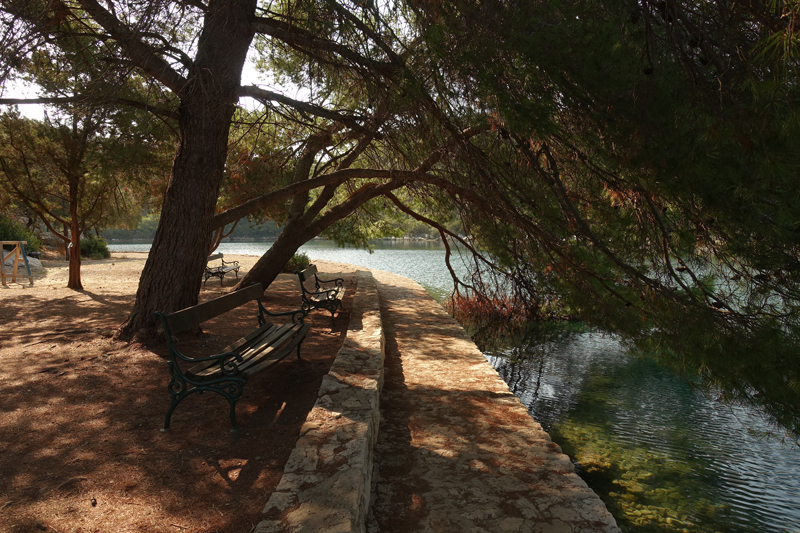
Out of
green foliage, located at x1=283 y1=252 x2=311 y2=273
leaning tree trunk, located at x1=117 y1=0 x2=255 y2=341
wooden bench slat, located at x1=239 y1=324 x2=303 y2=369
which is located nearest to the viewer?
wooden bench slat, located at x1=239 y1=324 x2=303 y2=369

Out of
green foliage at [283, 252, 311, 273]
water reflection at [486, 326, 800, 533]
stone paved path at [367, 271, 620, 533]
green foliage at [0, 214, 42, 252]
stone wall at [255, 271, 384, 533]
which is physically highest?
green foliage at [0, 214, 42, 252]

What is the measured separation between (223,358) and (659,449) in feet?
15.6

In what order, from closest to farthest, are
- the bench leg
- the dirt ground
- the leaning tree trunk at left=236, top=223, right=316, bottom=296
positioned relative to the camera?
1. the dirt ground
2. the bench leg
3. the leaning tree trunk at left=236, top=223, right=316, bottom=296

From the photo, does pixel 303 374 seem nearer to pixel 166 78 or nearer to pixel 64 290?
pixel 166 78

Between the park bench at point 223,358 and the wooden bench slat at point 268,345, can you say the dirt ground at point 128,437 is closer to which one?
the park bench at point 223,358

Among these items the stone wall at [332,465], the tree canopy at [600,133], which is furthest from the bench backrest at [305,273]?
the stone wall at [332,465]

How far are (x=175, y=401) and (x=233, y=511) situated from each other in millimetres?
1303

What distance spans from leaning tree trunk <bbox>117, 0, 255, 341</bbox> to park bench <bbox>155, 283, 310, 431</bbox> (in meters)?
1.04

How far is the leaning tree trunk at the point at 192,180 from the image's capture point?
5609mm

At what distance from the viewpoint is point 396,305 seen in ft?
37.0

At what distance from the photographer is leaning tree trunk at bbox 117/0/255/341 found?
5609mm

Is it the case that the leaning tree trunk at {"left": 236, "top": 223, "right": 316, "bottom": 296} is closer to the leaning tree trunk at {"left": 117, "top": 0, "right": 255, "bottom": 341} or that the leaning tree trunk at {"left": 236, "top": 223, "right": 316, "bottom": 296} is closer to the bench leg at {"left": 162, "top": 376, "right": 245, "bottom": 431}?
the leaning tree trunk at {"left": 117, "top": 0, "right": 255, "bottom": 341}

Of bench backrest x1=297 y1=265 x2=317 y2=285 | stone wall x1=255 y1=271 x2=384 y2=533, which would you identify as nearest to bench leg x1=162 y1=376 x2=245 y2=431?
stone wall x1=255 y1=271 x2=384 y2=533

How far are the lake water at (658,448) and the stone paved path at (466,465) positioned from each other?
1078 mm
